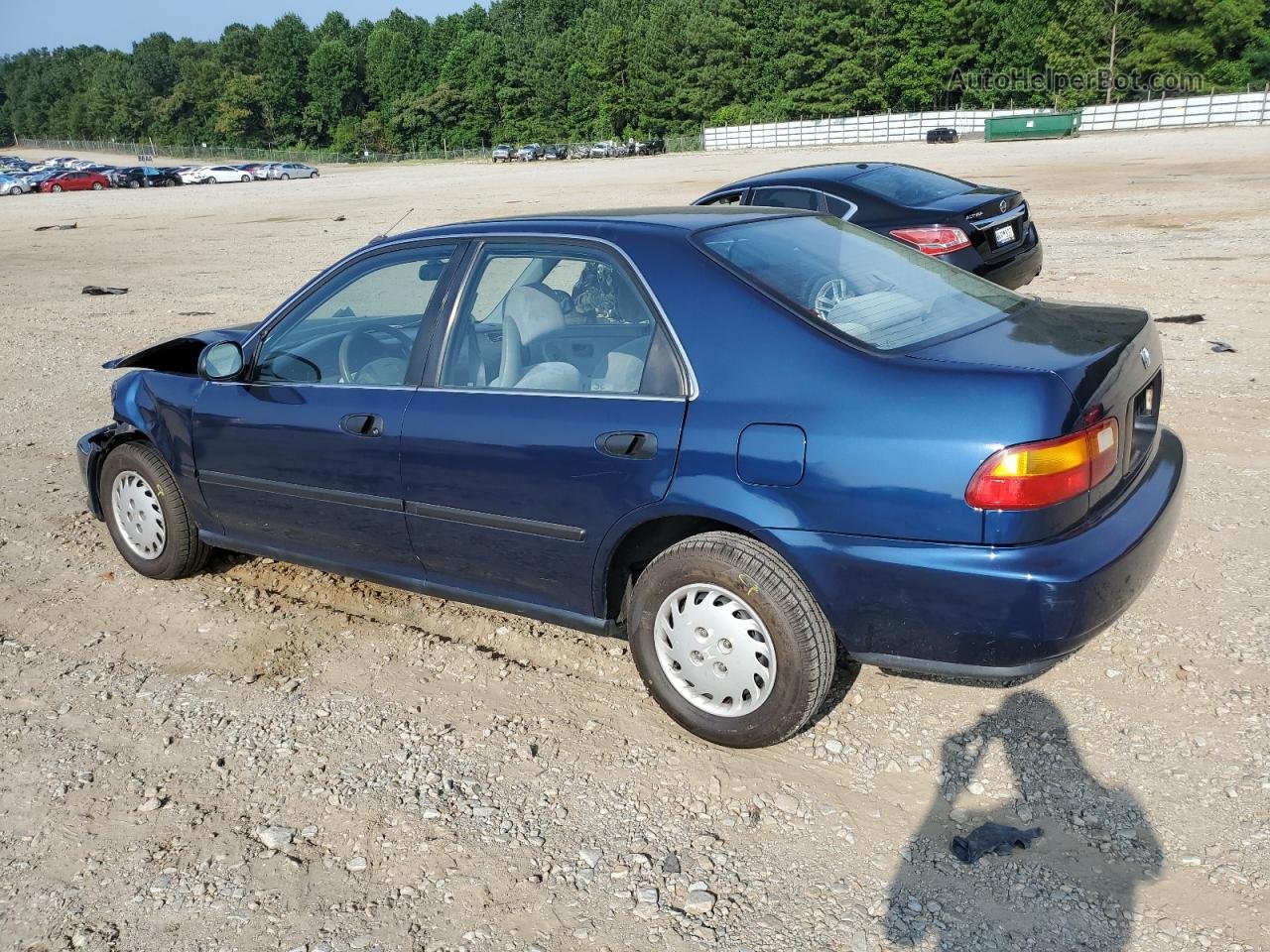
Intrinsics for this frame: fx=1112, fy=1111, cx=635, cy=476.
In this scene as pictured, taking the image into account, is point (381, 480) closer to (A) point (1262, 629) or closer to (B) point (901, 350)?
(B) point (901, 350)

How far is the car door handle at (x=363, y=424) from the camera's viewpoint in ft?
13.5

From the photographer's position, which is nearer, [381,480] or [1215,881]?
[1215,881]

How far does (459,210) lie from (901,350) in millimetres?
26985

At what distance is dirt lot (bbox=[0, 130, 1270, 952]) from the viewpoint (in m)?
2.87

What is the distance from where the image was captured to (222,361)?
14.9ft

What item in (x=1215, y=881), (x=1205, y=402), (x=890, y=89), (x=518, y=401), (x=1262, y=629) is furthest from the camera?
(x=890, y=89)

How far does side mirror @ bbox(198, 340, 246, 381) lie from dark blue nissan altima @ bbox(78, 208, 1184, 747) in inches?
0.7

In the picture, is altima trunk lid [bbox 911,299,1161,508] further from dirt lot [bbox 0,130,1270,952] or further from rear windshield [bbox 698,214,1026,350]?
dirt lot [bbox 0,130,1270,952]

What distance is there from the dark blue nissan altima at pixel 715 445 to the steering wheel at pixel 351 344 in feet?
0.04

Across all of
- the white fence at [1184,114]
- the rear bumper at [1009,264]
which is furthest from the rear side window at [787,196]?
the white fence at [1184,114]

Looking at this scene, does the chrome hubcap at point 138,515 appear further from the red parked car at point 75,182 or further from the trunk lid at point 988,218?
the red parked car at point 75,182

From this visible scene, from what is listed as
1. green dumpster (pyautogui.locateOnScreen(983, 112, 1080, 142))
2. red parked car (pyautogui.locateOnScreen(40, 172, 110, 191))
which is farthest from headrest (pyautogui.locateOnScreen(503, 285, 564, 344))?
red parked car (pyautogui.locateOnScreen(40, 172, 110, 191))

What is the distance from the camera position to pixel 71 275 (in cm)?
1939

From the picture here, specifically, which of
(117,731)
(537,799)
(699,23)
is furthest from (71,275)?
(699,23)
